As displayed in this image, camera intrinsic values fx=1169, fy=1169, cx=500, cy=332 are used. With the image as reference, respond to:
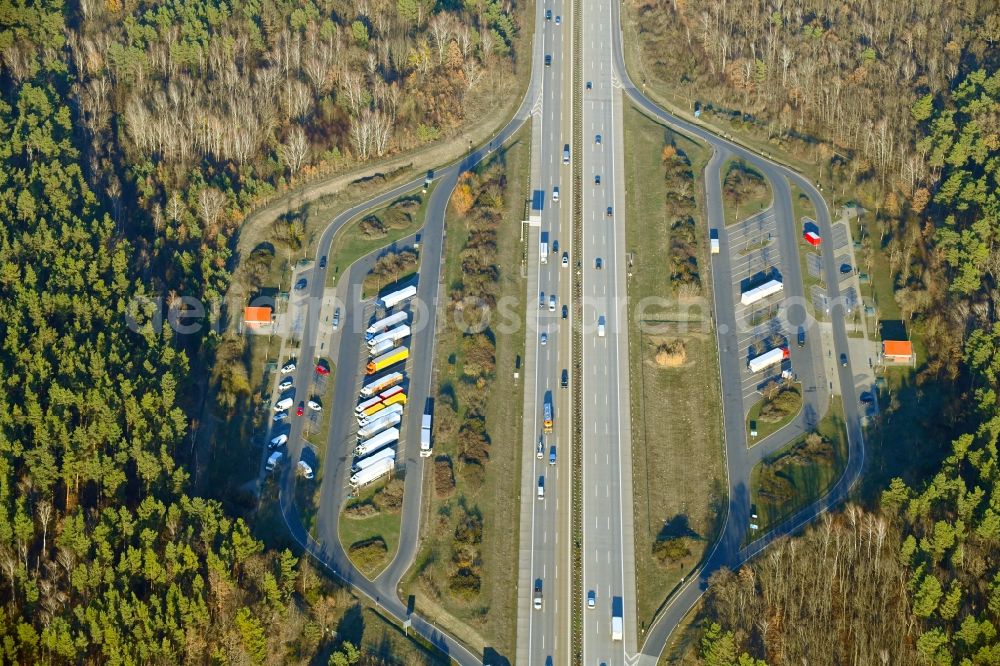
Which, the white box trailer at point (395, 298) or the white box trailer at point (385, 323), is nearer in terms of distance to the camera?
the white box trailer at point (385, 323)

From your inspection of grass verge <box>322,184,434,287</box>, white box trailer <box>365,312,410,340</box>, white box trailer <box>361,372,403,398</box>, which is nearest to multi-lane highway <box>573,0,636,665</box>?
white box trailer <box>361,372,403,398</box>

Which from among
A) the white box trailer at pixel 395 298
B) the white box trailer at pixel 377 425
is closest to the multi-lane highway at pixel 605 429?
the white box trailer at pixel 377 425

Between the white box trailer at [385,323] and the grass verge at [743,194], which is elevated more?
the grass verge at [743,194]

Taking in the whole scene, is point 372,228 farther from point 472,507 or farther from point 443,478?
point 472,507

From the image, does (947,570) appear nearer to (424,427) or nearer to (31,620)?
(424,427)

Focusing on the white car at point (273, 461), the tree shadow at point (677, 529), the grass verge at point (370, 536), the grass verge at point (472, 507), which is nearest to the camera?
the grass verge at point (472, 507)

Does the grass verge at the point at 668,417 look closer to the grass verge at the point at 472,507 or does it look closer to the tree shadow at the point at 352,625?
the grass verge at the point at 472,507
